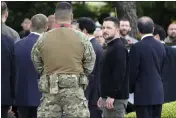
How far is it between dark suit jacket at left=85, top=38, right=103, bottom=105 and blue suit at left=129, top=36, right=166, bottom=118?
596mm

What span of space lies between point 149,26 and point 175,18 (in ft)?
43.9

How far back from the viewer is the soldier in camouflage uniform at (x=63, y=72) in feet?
23.4

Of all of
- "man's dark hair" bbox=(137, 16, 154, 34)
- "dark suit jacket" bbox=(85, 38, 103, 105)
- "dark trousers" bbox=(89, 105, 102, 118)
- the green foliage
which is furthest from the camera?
the green foliage

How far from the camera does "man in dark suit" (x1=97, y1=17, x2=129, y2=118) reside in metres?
8.69

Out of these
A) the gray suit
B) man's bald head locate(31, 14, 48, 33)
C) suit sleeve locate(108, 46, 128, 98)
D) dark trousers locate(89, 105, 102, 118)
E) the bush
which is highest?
man's bald head locate(31, 14, 48, 33)

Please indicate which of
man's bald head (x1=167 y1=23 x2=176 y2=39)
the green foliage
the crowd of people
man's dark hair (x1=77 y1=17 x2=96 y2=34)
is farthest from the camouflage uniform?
the green foliage

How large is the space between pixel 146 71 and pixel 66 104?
2.01 metres

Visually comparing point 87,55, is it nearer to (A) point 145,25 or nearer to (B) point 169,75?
(A) point 145,25

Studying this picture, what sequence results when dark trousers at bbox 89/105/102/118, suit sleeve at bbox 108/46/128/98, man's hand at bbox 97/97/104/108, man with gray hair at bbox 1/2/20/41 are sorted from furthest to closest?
dark trousers at bbox 89/105/102/118
man's hand at bbox 97/97/104/108
suit sleeve at bbox 108/46/128/98
man with gray hair at bbox 1/2/20/41

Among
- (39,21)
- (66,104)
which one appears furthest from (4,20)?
(66,104)

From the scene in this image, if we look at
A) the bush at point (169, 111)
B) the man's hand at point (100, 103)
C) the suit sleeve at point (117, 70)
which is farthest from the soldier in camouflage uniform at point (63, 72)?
the bush at point (169, 111)

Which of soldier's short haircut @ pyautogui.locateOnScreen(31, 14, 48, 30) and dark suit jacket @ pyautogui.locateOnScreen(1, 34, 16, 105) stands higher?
soldier's short haircut @ pyautogui.locateOnScreen(31, 14, 48, 30)

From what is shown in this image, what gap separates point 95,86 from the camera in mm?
9203

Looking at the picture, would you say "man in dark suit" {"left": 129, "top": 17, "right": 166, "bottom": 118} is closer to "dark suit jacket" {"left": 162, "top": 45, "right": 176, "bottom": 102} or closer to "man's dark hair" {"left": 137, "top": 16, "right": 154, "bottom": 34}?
"man's dark hair" {"left": 137, "top": 16, "right": 154, "bottom": 34}
